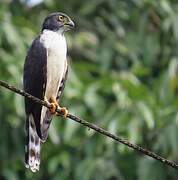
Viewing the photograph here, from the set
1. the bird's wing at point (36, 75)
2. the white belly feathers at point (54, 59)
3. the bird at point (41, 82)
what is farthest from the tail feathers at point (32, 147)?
the white belly feathers at point (54, 59)

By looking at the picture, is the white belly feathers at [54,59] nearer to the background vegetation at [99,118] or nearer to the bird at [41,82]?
the bird at [41,82]

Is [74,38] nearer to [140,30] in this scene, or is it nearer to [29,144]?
[140,30]

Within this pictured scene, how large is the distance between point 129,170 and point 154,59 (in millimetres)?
2469

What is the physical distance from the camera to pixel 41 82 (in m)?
4.88

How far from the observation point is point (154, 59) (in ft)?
27.5

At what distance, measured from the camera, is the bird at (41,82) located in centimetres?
487

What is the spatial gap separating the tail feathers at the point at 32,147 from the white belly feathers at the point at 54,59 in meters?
0.37

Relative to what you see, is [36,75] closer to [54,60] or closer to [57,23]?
[54,60]

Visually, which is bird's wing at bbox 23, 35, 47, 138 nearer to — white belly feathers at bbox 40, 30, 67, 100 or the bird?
the bird

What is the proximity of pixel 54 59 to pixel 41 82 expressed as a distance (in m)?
0.28

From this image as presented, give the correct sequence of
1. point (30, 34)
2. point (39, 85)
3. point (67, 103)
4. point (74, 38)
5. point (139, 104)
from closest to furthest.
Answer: point (39, 85) < point (139, 104) < point (67, 103) < point (30, 34) < point (74, 38)

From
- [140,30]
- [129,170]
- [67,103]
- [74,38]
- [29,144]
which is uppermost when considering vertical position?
[74,38]

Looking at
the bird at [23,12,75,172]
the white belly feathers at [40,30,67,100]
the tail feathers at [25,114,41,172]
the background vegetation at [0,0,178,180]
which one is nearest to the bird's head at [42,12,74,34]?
the bird at [23,12,75,172]

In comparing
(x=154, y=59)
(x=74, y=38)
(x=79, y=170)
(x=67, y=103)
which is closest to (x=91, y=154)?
(x=79, y=170)
